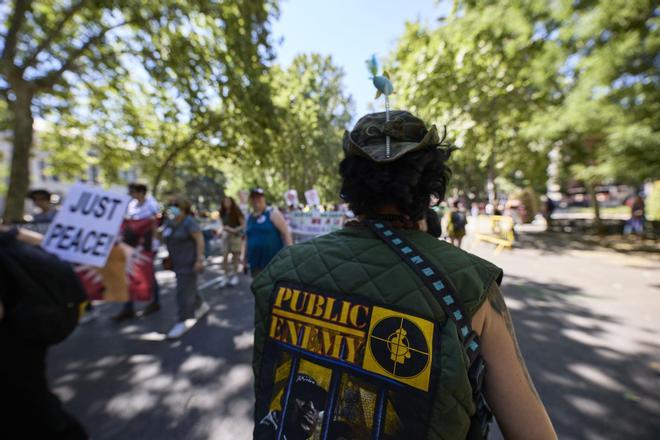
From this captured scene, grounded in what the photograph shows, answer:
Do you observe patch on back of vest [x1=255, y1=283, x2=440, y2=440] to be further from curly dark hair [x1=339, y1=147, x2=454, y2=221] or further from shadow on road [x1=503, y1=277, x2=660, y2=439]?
shadow on road [x1=503, y1=277, x2=660, y2=439]

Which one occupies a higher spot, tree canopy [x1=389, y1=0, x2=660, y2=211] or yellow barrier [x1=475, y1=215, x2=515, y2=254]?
tree canopy [x1=389, y1=0, x2=660, y2=211]

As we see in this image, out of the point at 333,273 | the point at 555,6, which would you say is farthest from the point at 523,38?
the point at 333,273

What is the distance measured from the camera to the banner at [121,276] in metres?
3.67

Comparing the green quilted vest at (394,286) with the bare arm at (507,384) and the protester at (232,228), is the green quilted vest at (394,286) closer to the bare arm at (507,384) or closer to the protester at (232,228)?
the bare arm at (507,384)

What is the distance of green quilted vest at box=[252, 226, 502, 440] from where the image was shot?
30.2 inches

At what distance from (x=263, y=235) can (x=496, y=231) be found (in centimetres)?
1067

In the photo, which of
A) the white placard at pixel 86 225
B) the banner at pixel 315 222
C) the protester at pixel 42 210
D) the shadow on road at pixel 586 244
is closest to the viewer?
the white placard at pixel 86 225

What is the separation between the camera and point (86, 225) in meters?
2.92

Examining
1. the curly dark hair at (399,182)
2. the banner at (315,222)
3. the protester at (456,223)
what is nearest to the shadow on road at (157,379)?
the curly dark hair at (399,182)

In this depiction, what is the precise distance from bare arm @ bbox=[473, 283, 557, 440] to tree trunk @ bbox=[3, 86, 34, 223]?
8.79m

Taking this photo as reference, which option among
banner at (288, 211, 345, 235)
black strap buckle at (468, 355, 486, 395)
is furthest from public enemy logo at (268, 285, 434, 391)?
banner at (288, 211, 345, 235)

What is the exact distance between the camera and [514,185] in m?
42.0

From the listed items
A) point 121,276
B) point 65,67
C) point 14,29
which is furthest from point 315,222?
point 14,29

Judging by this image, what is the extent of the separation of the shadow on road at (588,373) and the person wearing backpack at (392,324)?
2257 millimetres
